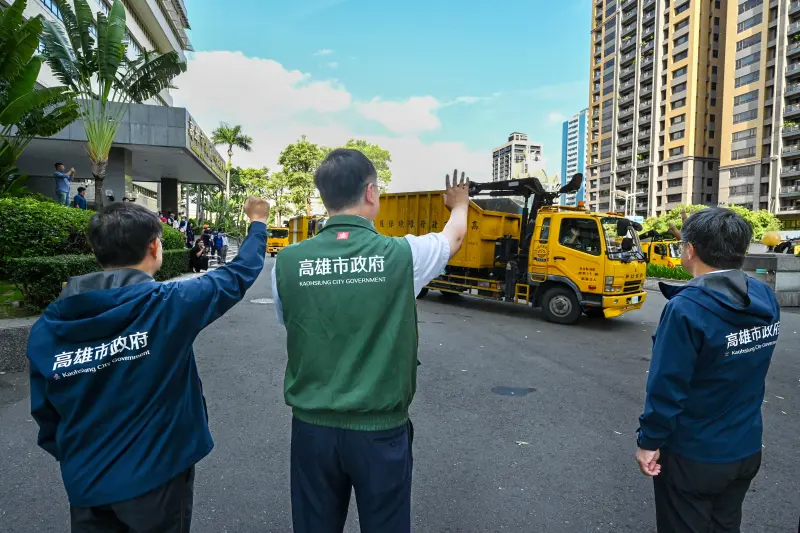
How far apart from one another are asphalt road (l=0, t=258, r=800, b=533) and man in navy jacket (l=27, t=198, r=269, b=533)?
133cm

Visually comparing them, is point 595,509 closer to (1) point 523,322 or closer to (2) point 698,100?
(1) point 523,322

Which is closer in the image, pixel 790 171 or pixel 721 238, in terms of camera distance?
pixel 721 238

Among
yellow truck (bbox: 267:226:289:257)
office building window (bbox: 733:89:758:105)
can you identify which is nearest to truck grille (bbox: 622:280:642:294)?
yellow truck (bbox: 267:226:289:257)

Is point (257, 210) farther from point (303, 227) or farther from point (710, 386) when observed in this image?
point (303, 227)

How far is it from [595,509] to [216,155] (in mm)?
27977

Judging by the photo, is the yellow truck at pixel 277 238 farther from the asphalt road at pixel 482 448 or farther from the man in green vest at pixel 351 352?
the man in green vest at pixel 351 352

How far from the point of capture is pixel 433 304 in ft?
43.9

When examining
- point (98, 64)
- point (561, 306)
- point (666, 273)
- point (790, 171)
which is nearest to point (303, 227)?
point (98, 64)

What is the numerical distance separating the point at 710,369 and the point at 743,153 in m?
78.2

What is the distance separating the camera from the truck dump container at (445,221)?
40.3 ft

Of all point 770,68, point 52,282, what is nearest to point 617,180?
point 770,68

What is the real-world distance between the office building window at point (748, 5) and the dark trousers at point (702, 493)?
8053cm

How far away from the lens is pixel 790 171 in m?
58.6

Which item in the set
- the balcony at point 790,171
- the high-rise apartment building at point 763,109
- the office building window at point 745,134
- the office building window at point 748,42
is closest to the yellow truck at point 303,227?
the balcony at point 790,171
